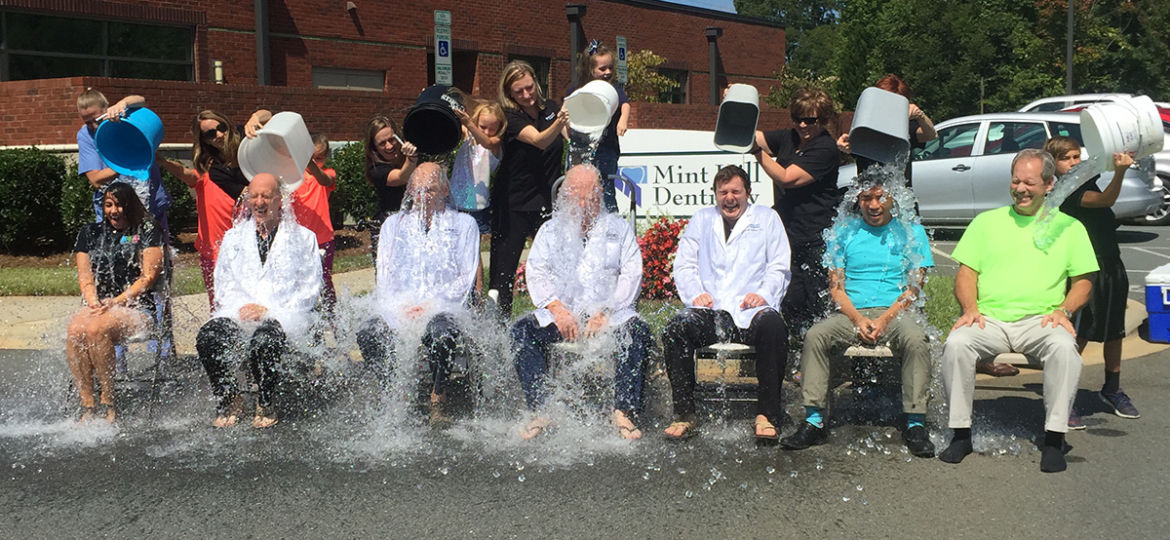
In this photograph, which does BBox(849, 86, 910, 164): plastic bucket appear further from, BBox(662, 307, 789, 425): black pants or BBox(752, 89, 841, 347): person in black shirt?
BBox(662, 307, 789, 425): black pants

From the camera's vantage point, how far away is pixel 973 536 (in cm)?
405

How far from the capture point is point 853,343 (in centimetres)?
559

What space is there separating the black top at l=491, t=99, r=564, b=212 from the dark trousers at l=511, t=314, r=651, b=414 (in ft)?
3.46

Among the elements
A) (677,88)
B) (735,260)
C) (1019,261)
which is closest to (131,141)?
(735,260)

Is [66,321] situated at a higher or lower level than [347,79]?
lower

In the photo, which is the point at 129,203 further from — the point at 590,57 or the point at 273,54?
the point at 273,54

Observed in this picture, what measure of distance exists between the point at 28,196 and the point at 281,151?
8.32 metres

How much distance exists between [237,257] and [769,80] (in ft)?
89.9

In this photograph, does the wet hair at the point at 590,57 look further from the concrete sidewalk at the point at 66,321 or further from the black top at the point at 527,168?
the concrete sidewalk at the point at 66,321

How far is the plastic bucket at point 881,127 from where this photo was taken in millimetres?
5922

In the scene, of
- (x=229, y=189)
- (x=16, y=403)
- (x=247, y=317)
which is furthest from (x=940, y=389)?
(x=16, y=403)

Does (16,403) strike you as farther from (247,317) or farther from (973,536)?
(973,536)

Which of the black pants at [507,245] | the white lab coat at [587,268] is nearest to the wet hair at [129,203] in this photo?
the black pants at [507,245]

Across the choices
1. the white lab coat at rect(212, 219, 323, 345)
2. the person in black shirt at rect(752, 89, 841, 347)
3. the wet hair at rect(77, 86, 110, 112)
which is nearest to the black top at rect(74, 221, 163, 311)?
the white lab coat at rect(212, 219, 323, 345)
